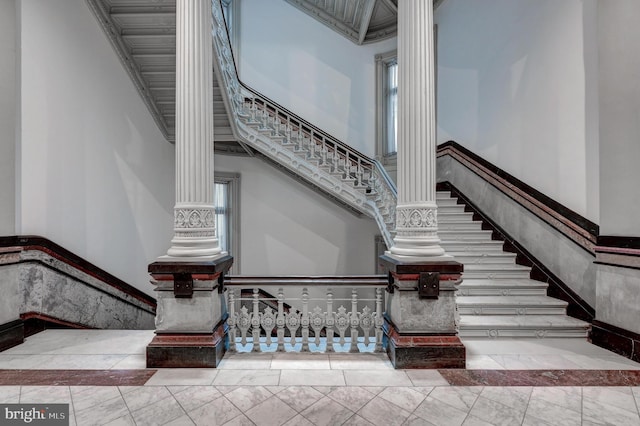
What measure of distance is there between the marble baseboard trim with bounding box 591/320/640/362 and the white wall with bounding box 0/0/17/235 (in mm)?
6204

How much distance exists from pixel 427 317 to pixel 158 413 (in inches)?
88.3

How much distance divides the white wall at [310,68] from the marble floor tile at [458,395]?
632cm

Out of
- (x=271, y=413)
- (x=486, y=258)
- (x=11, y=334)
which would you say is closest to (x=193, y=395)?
(x=271, y=413)

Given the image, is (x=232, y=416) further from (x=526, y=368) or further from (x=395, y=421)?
(x=526, y=368)

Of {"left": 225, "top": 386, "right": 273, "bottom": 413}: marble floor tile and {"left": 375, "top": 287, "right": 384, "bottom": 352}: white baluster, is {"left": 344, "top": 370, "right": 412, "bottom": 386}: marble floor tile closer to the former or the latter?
{"left": 375, "top": 287, "right": 384, "bottom": 352}: white baluster

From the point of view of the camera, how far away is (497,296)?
4148mm

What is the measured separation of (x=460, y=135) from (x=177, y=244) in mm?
5697

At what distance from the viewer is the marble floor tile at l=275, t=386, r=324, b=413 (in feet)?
7.66

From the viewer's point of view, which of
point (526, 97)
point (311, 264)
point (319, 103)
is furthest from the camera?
point (319, 103)

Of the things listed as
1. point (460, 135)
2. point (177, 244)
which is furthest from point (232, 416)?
point (460, 135)

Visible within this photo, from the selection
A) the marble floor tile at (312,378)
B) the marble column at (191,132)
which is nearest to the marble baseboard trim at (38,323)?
the marble column at (191,132)

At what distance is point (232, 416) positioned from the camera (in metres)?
2.21

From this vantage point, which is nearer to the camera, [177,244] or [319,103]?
[177,244]

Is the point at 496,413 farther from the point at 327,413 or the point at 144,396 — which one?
the point at 144,396
